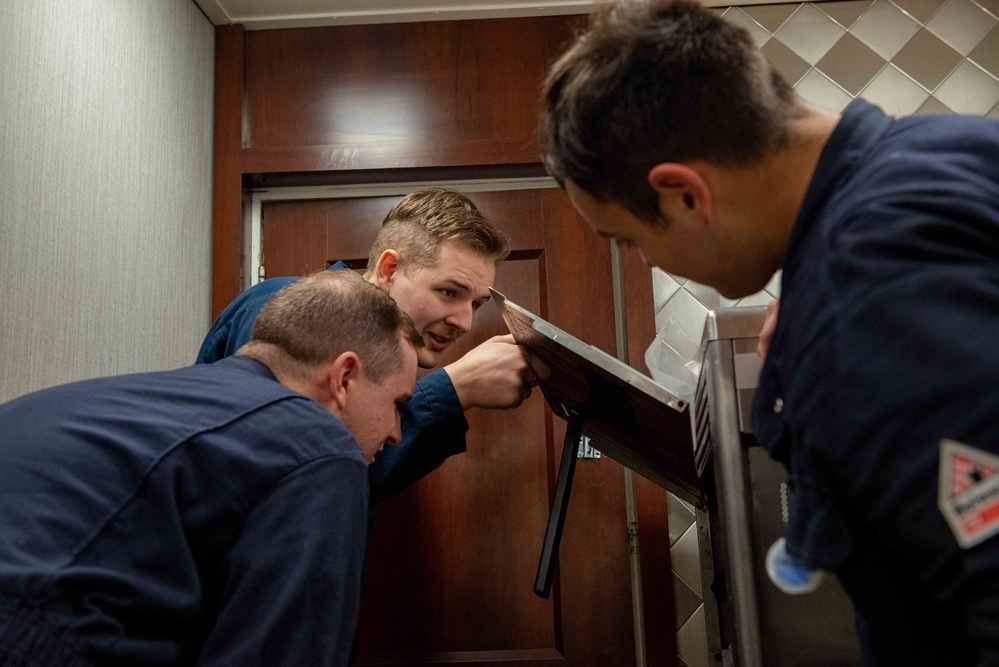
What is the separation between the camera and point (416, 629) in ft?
6.19

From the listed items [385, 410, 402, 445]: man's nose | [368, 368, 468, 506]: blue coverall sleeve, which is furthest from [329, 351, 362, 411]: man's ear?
[368, 368, 468, 506]: blue coverall sleeve

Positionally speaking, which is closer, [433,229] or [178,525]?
[178,525]

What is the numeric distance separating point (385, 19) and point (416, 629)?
1.42 metres

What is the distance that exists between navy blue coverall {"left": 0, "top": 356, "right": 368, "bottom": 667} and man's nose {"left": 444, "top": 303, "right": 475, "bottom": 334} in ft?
2.32

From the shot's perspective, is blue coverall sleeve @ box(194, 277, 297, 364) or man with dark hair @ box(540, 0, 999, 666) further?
blue coverall sleeve @ box(194, 277, 297, 364)

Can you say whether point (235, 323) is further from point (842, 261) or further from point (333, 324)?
point (842, 261)

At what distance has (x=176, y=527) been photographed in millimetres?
812

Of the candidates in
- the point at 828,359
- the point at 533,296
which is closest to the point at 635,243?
the point at 828,359

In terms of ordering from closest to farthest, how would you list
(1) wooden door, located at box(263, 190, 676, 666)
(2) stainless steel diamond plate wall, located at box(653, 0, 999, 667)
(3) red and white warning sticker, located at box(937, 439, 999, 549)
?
(3) red and white warning sticker, located at box(937, 439, 999, 549) → (1) wooden door, located at box(263, 190, 676, 666) → (2) stainless steel diamond plate wall, located at box(653, 0, 999, 667)

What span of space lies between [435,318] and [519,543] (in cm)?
60

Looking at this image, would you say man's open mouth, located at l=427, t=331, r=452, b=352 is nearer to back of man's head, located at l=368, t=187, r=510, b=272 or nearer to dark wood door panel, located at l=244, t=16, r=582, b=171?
back of man's head, located at l=368, t=187, r=510, b=272

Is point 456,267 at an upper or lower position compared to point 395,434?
upper

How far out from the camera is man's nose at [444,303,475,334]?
5.31ft

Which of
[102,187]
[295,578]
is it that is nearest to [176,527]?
[295,578]
